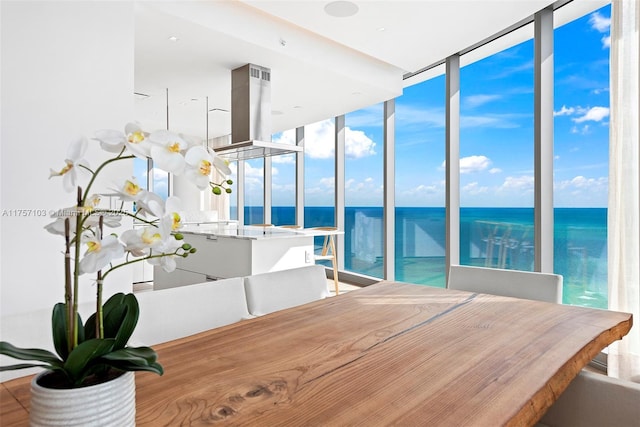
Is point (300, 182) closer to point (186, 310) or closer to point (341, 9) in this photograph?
point (341, 9)

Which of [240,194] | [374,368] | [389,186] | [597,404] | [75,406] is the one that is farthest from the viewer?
[240,194]

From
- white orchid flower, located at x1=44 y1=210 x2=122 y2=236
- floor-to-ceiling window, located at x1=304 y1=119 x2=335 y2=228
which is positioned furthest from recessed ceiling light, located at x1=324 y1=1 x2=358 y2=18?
floor-to-ceiling window, located at x1=304 y1=119 x2=335 y2=228

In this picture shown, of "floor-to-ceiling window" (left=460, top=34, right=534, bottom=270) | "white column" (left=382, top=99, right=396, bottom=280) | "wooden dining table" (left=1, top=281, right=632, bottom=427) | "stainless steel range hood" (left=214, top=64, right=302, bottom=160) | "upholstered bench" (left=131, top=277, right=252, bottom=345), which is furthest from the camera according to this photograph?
"floor-to-ceiling window" (left=460, top=34, right=534, bottom=270)

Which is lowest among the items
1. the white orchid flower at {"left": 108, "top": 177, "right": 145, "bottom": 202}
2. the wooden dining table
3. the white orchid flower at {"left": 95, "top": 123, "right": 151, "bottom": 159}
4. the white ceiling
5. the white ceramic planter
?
the wooden dining table

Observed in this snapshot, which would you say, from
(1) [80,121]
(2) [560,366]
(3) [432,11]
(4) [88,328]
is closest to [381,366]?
(2) [560,366]

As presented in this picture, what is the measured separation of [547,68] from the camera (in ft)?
10.1

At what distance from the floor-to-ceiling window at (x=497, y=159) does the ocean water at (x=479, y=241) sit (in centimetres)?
2

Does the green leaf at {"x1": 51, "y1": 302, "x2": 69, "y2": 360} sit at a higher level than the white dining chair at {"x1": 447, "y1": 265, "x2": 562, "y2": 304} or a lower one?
higher

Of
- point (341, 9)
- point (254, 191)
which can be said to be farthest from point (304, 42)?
point (254, 191)

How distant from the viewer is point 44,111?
218 centimetres

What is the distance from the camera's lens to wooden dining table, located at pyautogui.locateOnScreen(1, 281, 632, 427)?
771mm

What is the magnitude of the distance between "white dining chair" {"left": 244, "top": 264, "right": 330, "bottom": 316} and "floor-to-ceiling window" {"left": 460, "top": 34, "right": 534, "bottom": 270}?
4.16 meters

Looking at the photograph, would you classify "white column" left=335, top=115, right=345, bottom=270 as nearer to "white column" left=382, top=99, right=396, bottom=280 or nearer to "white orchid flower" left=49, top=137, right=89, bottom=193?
"white column" left=382, top=99, right=396, bottom=280

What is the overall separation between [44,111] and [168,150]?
6.68ft
